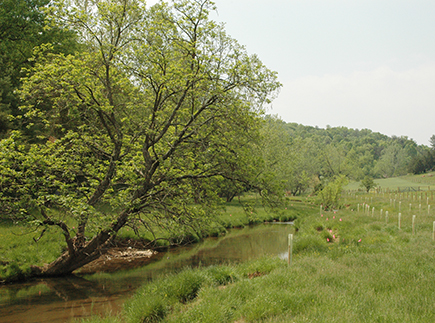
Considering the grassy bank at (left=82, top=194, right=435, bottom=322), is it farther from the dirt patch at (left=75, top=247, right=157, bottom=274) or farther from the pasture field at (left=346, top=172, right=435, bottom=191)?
the pasture field at (left=346, top=172, right=435, bottom=191)

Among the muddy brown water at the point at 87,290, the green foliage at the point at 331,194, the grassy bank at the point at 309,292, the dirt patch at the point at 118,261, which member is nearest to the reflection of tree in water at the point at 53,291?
the muddy brown water at the point at 87,290

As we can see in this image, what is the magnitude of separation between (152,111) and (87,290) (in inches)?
263

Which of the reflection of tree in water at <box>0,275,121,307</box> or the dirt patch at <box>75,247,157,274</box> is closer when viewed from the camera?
the reflection of tree in water at <box>0,275,121,307</box>

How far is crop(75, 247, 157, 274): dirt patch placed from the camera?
14049mm

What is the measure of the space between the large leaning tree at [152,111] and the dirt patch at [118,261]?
1.81 m

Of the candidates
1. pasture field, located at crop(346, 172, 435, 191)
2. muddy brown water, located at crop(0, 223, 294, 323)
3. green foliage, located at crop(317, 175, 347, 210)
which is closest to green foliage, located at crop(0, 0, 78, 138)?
muddy brown water, located at crop(0, 223, 294, 323)

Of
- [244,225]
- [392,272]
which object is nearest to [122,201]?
[392,272]

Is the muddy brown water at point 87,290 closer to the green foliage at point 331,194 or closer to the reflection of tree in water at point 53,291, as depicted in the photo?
the reflection of tree in water at point 53,291

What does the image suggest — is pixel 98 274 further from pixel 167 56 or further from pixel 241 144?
pixel 167 56

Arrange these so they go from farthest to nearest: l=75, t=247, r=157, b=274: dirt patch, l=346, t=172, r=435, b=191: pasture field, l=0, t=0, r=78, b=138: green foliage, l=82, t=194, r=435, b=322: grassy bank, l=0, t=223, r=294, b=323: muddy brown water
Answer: l=346, t=172, r=435, b=191: pasture field → l=0, t=0, r=78, b=138: green foliage → l=75, t=247, r=157, b=274: dirt patch → l=0, t=223, r=294, b=323: muddy brown water → l=82, t=194, r=435, b=322: grassy bank

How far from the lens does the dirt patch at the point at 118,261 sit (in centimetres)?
1405

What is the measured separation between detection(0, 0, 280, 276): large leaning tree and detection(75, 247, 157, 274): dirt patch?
1.81 meters

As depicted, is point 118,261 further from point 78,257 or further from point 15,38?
point 15,38

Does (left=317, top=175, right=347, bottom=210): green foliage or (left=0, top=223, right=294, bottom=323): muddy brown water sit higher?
(left=317, top=175, right=347, bottom=210): green foliage
